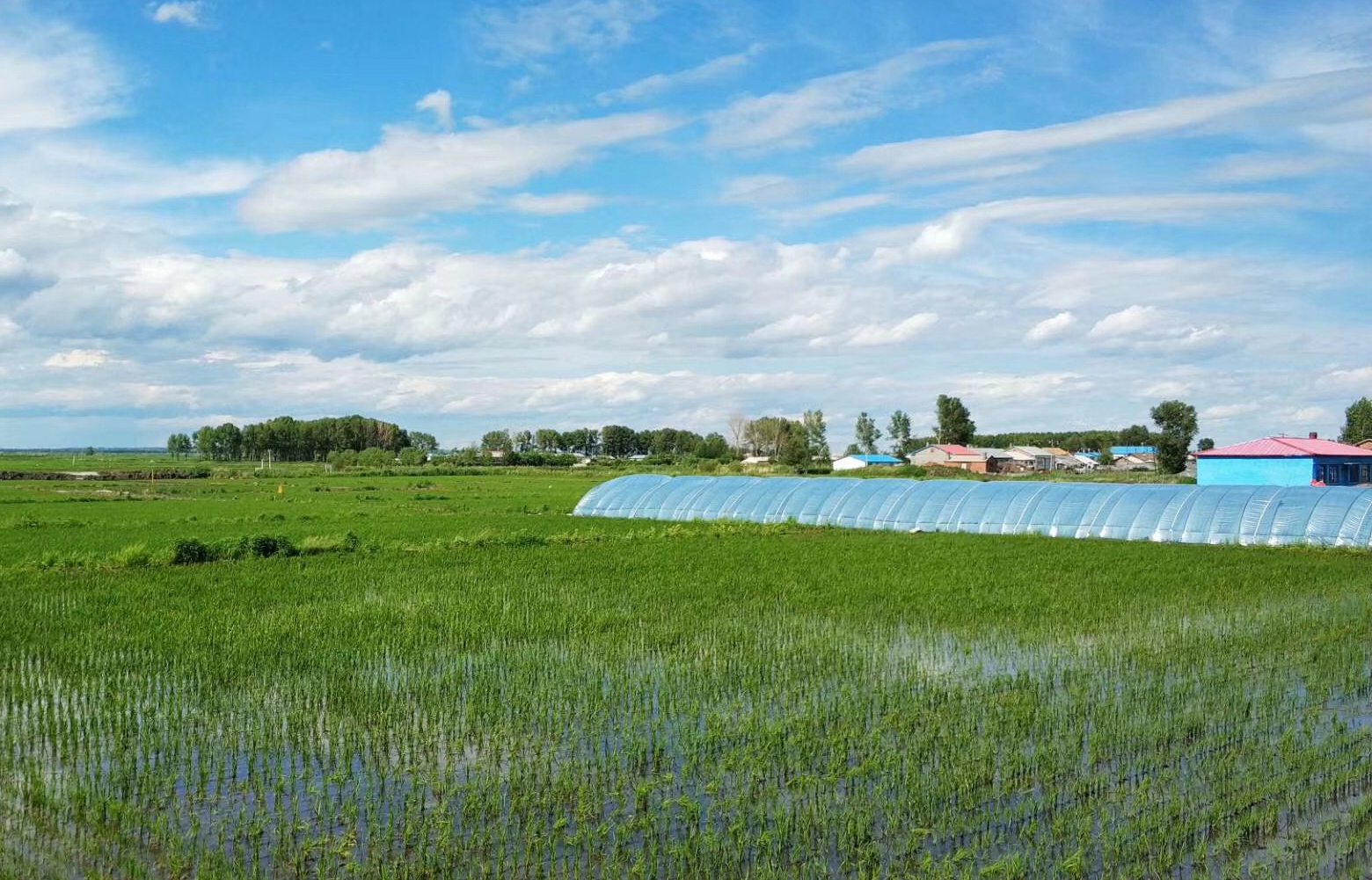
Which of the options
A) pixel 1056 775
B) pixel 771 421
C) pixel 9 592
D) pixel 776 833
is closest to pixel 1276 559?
pixel 1056 775

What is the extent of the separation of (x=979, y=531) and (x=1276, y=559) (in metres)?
7.41

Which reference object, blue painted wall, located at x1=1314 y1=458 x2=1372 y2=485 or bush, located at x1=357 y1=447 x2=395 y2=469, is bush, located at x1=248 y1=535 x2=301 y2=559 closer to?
blue painted wall, located at x1=1314 y1=458 x2=1372 y2=485

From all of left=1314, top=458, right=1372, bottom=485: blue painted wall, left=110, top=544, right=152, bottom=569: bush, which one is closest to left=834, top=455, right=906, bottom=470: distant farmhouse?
left=1314, top=458, right=1372, bottom=485: blue painted wall

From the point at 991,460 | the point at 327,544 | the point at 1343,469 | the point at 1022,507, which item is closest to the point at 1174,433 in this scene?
the point at 991,460

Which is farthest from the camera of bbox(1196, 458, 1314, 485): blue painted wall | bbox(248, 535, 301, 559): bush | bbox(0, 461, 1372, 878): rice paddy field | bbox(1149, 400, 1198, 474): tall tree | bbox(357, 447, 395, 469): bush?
bbox(357, 447, 395, 469): bush

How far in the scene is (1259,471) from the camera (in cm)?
3525

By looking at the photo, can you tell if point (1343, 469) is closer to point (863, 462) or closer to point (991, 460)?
point (991, 460)

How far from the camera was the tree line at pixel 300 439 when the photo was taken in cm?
11844

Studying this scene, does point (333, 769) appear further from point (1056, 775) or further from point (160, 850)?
point (1056, 775)

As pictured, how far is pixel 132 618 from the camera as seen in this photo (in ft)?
43.4

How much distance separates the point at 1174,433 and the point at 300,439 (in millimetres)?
90440

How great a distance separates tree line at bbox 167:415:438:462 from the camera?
118438 mm

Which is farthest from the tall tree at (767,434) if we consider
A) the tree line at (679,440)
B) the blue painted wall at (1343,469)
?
the blue painted wall at (1343,469)

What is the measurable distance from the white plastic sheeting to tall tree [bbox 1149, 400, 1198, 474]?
4282cm
